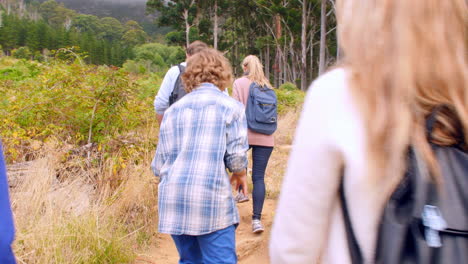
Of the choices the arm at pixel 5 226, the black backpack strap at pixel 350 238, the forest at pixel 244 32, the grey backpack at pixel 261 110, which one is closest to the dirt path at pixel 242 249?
the grey backpack at pixel 261 110

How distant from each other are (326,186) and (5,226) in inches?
27.5

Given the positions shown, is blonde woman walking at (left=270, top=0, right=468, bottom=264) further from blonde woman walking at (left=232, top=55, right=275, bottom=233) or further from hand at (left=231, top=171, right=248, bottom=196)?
blonde woman walking at (left=232, top=55, right=275, bottom=233)

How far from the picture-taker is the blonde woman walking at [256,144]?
369 centimetres

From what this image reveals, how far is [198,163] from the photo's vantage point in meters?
2.19

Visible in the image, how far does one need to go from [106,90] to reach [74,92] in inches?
17.4

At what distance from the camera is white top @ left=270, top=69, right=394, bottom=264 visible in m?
0.83

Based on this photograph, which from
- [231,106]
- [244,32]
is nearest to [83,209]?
[231,106]

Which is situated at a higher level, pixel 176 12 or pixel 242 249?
pixel 176 12

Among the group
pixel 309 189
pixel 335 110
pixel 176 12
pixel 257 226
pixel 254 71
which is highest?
pixel 176 12

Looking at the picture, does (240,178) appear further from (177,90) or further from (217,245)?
(177,90)

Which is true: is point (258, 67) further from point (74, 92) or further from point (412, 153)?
point (412, 153)

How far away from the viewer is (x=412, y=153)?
818mm

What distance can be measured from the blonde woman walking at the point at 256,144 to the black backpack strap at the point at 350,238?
9.03 feet

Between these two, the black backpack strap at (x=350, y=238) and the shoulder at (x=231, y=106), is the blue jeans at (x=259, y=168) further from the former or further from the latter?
the black backpack strap at (x=350, y=238)
